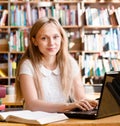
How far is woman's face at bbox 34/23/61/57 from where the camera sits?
7.04 feet

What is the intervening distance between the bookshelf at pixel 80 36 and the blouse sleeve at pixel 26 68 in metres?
2.84

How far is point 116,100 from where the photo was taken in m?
1.55

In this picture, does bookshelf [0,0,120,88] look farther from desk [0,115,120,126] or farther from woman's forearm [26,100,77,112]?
desk [0,115,120,126]

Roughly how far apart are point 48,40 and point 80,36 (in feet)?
9.77

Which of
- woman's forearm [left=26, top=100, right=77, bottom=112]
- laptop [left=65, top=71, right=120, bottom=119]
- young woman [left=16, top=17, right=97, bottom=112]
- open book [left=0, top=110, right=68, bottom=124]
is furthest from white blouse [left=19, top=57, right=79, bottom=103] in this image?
open book [left=0, top=110, right=68, bottom=124]

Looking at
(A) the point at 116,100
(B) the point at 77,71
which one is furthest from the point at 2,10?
(A) the point at 116,100

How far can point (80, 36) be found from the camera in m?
5.10

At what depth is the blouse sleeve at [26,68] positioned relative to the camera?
2085 mm

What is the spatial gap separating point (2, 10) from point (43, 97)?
10.3ft

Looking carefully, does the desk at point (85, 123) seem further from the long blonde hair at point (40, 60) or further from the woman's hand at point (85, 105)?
the long blonde hair at point (40, 60)

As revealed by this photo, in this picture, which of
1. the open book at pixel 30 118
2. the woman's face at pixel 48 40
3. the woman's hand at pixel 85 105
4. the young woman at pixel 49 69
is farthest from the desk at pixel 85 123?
the woman's face at pixel 48 40

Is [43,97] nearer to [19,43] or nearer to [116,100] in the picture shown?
[116,100]

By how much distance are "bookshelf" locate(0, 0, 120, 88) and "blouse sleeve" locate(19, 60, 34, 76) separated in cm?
284

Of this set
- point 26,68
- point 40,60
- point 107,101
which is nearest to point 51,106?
point 107,101
